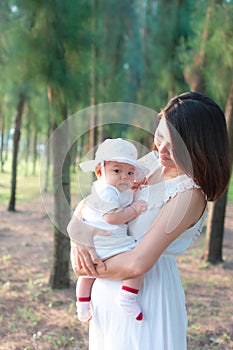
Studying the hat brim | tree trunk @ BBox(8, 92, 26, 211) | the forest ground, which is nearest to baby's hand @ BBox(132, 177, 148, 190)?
the hat brim

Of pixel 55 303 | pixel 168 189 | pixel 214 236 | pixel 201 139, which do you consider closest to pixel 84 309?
pixel 168 189

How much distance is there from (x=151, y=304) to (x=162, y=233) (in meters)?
0.24

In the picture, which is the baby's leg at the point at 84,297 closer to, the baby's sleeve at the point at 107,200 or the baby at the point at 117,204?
the baby at the point at 117,204

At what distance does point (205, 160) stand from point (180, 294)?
1.40 feet

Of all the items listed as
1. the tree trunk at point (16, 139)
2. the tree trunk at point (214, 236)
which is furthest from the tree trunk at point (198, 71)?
the tree trunk at point (16, 139)

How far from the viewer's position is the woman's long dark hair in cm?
107

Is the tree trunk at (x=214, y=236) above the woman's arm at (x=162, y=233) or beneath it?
beneath

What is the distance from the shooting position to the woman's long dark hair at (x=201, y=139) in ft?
Result: 3.51

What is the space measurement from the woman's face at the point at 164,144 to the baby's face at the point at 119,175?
0.09 meters

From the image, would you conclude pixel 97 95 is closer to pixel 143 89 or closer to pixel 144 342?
pixel 143 89

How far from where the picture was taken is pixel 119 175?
1.12 meters

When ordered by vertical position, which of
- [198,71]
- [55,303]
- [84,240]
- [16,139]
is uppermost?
[198,71]

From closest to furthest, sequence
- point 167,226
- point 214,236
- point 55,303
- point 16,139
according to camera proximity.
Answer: point 167,226 → point 55,303 → point 214,236 → point 16,139

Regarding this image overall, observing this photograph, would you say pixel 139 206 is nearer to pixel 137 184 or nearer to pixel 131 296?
pixel 137 184
